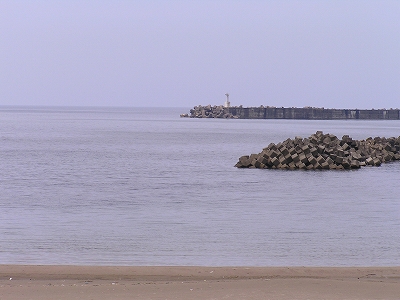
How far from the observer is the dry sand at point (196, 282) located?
285 inches

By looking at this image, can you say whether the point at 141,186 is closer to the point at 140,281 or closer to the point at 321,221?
the point at 321,221

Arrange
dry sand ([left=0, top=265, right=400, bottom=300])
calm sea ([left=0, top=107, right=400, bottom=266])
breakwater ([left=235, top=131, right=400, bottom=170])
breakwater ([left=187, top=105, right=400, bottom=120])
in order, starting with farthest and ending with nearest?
breakwater ([left=187, top=105, right=400, bottom=120])
breakwater ([left=235, top=131, right=400, bottom=170])
calm sea ([left=0, top=107, right=400, bottom=266])
dry sand ([left=0, top=265, right=400, bottom=300])

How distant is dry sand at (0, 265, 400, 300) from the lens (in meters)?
7.24

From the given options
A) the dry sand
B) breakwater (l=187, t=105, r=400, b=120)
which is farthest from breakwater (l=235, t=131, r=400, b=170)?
breakwater (l=187, t=105, r=400, b=120)

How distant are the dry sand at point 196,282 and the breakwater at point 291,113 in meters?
117

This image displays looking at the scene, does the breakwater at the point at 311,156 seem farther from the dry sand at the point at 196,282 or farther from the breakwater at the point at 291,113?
the breakwater at the point at 291,113

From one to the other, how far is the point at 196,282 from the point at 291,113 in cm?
12182

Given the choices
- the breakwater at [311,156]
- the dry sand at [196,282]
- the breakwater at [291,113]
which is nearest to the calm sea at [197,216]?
the dry sand at [196,282]

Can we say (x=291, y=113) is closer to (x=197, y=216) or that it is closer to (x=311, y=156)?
(x=311, y=156)

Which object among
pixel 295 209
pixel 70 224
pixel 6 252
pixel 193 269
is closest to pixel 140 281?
pixel 193 269

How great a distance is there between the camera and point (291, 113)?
12812cm

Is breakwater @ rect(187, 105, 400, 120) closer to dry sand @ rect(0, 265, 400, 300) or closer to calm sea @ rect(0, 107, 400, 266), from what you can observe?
calm sea @ rect(0, 107, 400, 266)

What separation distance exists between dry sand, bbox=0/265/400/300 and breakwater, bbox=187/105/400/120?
117m

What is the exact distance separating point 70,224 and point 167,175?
1232 cm
